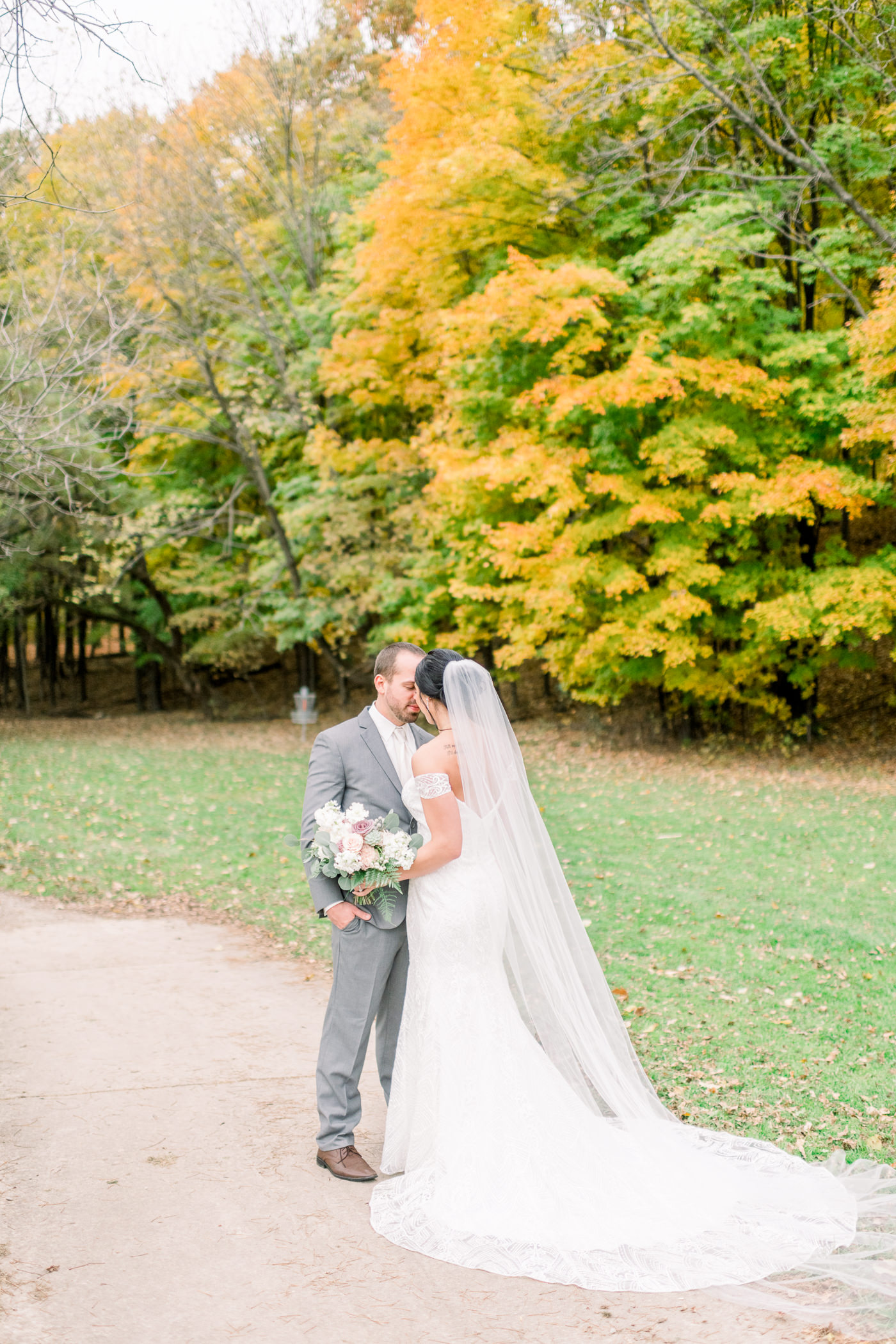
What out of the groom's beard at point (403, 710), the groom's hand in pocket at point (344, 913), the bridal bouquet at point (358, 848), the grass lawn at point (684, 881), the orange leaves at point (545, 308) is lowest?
the grass lawn at point (684, 881)

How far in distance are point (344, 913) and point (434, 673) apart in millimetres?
1060

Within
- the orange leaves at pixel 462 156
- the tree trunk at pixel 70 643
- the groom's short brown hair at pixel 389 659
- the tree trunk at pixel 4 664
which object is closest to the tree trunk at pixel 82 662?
the tree trunk at pixel 70 643

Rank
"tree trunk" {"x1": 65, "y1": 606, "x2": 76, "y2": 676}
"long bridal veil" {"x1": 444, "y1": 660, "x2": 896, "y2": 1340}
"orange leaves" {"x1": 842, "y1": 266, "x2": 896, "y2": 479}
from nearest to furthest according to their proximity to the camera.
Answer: "long bridal veil" {"x1": 444, "y1": 660, "x2": 896, "y2": 1340}, "orange leaves" {"x1": 842, "y1": 266, "x2": 896, "y2": 479}, "tree trunk" {"x1": 65, "y1": 606, "x2": 76, "y2": 676}

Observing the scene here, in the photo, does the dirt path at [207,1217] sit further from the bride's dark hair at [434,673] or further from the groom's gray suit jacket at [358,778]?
the bride's dark hair at [434,673]

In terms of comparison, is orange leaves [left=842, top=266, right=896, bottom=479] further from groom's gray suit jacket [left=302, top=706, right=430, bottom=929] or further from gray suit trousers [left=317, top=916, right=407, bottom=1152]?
gray suit trousers [left=317, top=916, right=407, bottom=1152]

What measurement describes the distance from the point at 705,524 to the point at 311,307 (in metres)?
12.3

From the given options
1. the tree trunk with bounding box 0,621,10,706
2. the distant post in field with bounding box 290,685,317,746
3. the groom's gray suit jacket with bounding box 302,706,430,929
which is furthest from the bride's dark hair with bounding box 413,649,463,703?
the tree trunk with bounding box 0,621,10,706

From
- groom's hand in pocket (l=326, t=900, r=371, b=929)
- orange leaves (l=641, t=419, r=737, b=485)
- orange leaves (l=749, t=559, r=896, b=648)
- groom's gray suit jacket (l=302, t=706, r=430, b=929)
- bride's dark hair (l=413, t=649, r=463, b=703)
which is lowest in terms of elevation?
groom's hand in pocket (l=326, t=900, r=371, b=929)

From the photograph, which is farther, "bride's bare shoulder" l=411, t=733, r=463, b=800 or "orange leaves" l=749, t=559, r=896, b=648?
"orange leaves" l=749, t=559, r=896, b=648

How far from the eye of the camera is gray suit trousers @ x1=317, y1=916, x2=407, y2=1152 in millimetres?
4453

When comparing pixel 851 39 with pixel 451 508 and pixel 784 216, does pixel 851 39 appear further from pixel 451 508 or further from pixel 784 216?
pixel 451 508

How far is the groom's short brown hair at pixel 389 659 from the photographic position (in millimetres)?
4617

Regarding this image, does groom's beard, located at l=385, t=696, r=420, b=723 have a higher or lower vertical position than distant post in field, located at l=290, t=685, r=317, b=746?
higher

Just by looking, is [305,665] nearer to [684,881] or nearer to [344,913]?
[684,881]
